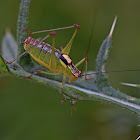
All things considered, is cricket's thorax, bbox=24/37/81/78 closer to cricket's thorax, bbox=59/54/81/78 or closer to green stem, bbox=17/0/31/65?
cricket's thorax, bbox=59/54/81/78

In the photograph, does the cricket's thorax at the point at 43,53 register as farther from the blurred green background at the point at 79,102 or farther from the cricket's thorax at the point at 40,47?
the blurred green background at the point at 79,102

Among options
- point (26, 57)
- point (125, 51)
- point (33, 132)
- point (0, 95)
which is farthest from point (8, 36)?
point (125, 51)

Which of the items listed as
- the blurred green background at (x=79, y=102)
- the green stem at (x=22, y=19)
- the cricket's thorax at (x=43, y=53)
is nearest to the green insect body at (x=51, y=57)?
the cricket's thorax at (x=43, y=53)

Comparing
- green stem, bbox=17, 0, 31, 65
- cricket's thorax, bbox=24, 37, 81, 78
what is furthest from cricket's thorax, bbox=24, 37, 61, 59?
green stem, bbox=17, 0, 31, 65

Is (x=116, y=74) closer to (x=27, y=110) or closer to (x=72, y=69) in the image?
(x=72, y=69)

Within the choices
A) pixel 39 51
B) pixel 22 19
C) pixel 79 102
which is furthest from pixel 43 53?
pixel 79 102

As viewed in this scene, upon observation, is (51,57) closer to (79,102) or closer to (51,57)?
(51,57)
